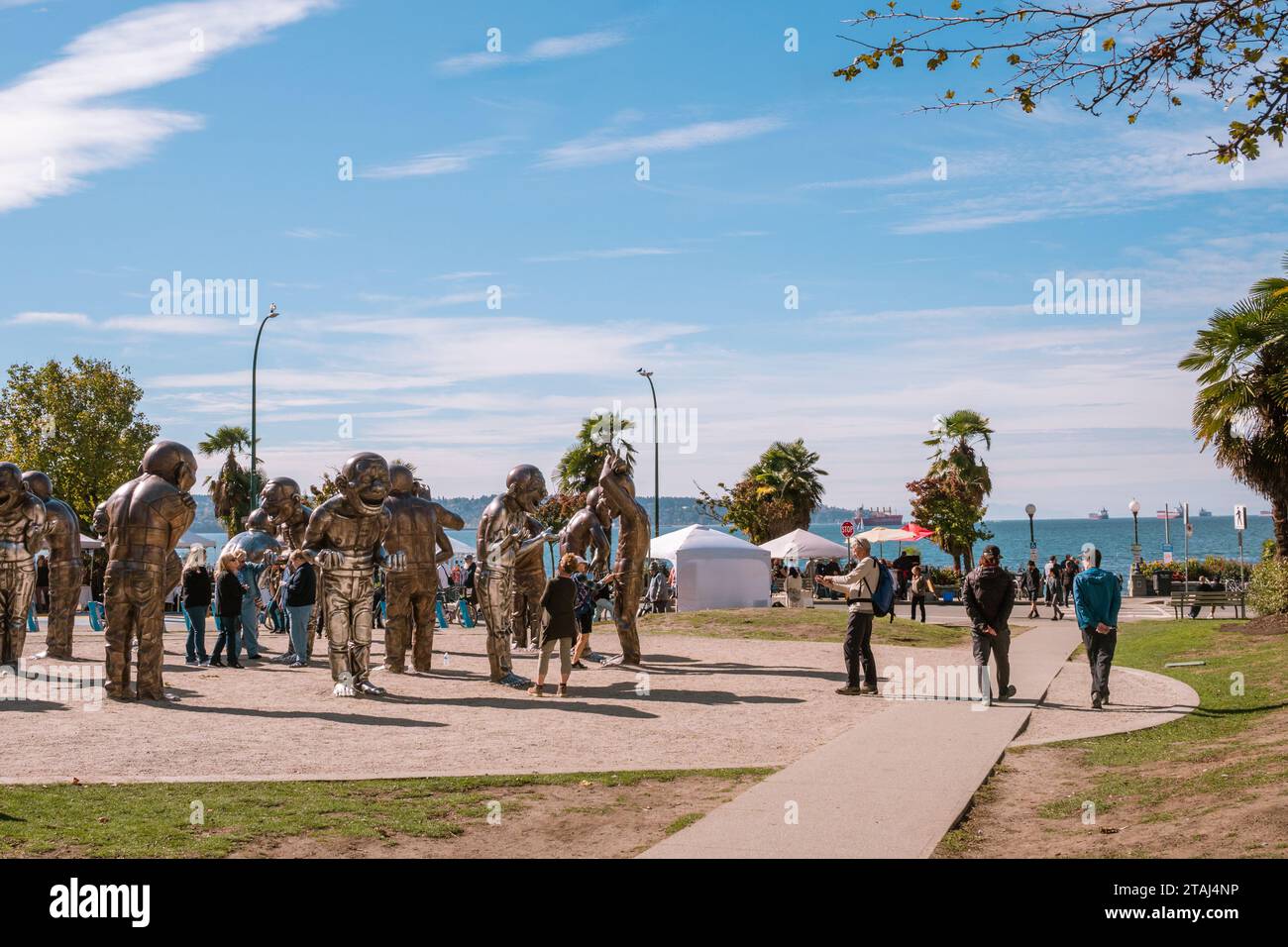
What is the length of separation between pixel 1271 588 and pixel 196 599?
18.7 m

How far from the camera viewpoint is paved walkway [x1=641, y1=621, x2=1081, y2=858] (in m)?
6.97

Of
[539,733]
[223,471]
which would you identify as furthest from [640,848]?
[223,471]

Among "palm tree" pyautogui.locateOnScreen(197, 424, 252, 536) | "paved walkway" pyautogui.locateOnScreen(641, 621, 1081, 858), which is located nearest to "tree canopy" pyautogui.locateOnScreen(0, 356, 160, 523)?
"palm tree" pyautogui.locateOnScreen(197, 424, 252, 536)

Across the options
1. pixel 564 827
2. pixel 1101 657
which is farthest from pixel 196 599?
pixel 1101 657

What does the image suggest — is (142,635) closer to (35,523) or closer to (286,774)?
(35,523)

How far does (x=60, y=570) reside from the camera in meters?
17.6

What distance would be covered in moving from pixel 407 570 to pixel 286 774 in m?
6.65

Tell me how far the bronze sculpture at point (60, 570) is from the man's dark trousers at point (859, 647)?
11.0 meters

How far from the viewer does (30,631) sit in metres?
24.1

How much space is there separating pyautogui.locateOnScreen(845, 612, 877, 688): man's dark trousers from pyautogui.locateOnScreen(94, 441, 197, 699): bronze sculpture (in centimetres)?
768

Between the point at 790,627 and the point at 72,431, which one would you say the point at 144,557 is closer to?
the point at 790,627

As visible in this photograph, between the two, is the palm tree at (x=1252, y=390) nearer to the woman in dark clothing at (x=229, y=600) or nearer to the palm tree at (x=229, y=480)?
the woman in dark clothing at (x=229, y=600)

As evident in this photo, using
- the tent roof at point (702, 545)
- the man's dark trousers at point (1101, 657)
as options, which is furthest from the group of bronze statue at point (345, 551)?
the tent roof at point (702, 545)

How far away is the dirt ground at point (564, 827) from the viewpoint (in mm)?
7012
